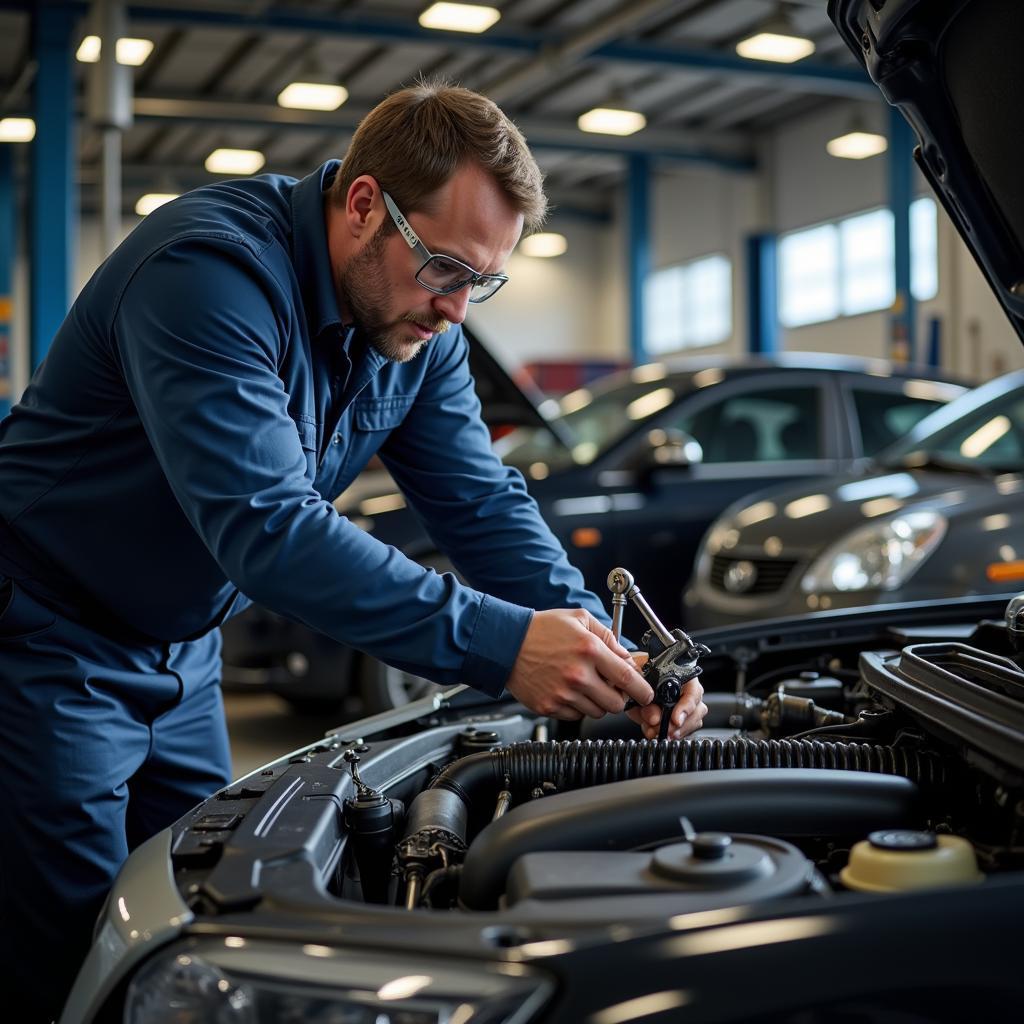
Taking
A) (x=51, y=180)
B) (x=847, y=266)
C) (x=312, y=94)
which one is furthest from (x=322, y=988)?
(x=847, y=266)

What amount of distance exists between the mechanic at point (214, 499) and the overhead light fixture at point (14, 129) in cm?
1211

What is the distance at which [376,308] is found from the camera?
1821 mm

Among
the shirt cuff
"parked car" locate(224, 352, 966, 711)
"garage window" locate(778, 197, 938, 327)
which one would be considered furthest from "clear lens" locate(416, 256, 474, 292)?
"garage window" locate(778, 197, 938, 327)

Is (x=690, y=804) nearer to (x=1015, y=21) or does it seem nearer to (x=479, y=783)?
(x=479, y=783)

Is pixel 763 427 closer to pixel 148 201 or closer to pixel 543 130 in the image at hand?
pixel 543 130

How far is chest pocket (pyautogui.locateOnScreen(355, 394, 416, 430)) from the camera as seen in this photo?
2064 millimetres

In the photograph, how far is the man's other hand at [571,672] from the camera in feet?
4.99

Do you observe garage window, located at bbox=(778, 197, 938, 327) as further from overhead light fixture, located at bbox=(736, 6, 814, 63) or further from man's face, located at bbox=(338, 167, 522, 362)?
man's face, located at bbox=(338, 167, 522, 362)

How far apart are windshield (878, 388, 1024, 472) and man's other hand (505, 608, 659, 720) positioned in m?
3.03

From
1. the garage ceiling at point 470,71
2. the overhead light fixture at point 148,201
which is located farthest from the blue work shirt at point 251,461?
the overhead light fixture at point 148,201

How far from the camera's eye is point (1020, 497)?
12.5ft

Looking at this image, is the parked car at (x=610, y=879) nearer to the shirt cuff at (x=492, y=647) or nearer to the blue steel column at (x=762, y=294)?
the shirt cuff at (x=492, y=647)

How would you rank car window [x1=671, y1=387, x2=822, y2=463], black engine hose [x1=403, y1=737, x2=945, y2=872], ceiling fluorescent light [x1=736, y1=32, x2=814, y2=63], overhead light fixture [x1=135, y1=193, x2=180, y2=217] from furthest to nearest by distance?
overhead light fixture [x1=135, y1=193, x2=180, y2=217] < ceiling fluorescent light [x1=736, y1=32, x2=814, y2=63] < car window [x1=671, y1=387, x2=822, y2=463] < black engine hose [x1=403, y1=737, x2=945, y2=872]

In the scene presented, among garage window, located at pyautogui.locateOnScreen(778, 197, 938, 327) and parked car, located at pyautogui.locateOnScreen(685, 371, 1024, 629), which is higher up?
garage window, located at pyautogui.locateOnScreen(778, 197, 938, 327)
